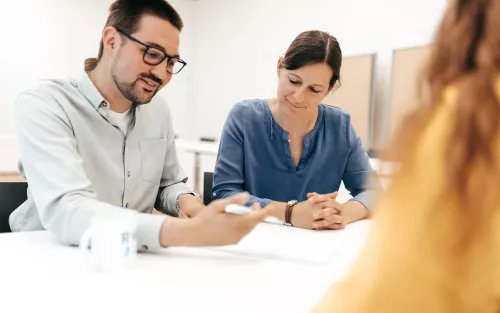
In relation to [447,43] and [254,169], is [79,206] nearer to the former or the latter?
[254,169]

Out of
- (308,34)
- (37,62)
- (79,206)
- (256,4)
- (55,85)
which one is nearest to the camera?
(79,206)

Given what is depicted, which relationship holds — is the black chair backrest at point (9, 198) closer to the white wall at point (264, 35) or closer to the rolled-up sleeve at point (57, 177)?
the rolled-up sleeve at point (57, 177)

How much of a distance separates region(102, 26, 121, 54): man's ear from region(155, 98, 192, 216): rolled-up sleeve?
1.13 ft

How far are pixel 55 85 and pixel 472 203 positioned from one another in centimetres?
129

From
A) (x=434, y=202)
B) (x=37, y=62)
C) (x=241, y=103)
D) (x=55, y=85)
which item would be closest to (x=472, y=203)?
(x=434, y=202)

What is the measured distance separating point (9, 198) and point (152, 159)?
1.60ft

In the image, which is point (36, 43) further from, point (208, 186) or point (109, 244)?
point (109, 244)

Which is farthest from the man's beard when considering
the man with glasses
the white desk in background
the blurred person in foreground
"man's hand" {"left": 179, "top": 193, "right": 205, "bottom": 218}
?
the white desk in background

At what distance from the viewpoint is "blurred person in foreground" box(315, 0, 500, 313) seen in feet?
1.05

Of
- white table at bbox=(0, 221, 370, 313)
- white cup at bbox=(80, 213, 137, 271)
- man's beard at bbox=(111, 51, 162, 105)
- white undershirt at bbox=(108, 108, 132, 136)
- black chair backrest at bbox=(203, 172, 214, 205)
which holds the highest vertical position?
man's beard at bbox=(111, 51, 162, 105)

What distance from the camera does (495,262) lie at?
0.32 metres

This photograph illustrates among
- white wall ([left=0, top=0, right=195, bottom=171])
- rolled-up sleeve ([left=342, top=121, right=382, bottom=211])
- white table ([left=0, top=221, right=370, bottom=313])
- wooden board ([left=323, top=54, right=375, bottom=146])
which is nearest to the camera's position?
white table ([left=0, top=221, right=370, bottom=313])

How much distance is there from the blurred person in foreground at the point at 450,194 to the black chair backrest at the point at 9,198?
137 cm

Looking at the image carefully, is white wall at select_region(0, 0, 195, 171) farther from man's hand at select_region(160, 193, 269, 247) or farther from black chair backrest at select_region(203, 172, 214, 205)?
man's hand at select_region(160, 193, 269, 247)
